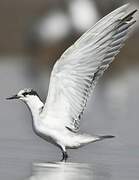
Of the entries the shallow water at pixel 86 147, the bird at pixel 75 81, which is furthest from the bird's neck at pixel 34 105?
the shallow water at pixel 86 147

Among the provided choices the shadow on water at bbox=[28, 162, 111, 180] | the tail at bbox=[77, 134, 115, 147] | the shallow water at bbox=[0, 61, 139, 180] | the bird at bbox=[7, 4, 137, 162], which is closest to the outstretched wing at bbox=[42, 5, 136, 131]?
the bird at bbox=[7, 4, 137, 162]

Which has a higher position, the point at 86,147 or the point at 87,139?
the point at 87,139

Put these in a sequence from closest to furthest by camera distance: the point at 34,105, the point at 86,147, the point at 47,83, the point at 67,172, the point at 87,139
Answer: the point at 67,172
the point at 87,139
the point at 34,105
the point at 86,147
the point at 47,83

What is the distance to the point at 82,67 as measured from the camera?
30.7ft

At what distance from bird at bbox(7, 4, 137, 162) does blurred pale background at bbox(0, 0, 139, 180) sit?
0.66ft

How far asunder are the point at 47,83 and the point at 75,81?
6.41 meters

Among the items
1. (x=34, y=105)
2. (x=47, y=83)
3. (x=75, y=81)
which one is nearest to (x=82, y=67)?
(x=75, y=81)

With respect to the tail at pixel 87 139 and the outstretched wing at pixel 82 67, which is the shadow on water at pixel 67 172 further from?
the outstretched wing at pixel 82 67

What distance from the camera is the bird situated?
9.20m

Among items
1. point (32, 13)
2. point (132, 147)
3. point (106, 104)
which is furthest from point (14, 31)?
point (132, 147)

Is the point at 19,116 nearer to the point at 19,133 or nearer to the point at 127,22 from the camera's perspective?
the point at 19,133

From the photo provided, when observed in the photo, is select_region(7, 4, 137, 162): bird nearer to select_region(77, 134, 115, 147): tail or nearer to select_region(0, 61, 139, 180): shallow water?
select_region(77, 134, 115, 147): tail

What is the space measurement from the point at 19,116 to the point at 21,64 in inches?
276

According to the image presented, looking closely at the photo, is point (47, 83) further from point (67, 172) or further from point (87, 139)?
point (67, 172)
